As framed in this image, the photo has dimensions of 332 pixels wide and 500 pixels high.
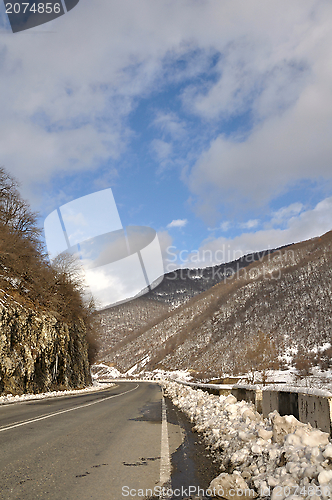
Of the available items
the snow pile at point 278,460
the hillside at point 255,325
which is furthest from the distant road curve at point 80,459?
the hillside at point 255,325

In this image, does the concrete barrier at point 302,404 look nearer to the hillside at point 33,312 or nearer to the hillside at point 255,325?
the hillside at point 33,312

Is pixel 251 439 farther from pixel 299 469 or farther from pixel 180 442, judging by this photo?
pixel 180 442

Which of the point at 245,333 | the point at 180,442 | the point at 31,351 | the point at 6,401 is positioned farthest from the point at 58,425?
the point at 245,333

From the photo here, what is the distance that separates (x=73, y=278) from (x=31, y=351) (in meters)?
14.6

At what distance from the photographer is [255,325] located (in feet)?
296

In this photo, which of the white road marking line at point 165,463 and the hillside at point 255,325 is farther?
the hillside at point 255,325

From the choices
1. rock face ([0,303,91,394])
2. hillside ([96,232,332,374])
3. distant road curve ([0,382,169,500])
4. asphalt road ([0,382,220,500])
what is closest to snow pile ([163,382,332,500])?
asphalt road ([0,382,220,500])

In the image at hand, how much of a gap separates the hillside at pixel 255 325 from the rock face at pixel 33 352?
1491 inches

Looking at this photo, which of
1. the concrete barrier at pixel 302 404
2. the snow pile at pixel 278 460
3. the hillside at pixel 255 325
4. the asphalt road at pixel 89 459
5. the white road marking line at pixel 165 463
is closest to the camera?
the snow pile at pixel 278 460

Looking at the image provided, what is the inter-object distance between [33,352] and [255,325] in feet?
244

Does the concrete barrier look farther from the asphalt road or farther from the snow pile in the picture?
the asphalt road

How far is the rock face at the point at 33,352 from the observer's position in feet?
72.1

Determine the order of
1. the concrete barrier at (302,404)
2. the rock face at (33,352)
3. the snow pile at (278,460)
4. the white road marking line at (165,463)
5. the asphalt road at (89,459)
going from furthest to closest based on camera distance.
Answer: the rock face at (33,352)
the white road marking line at (165,463)
the concrete barrier at (302,404)
the asphalt road at (89,459)
the snow pile at (278,460)

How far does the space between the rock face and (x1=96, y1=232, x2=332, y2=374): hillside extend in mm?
37877
